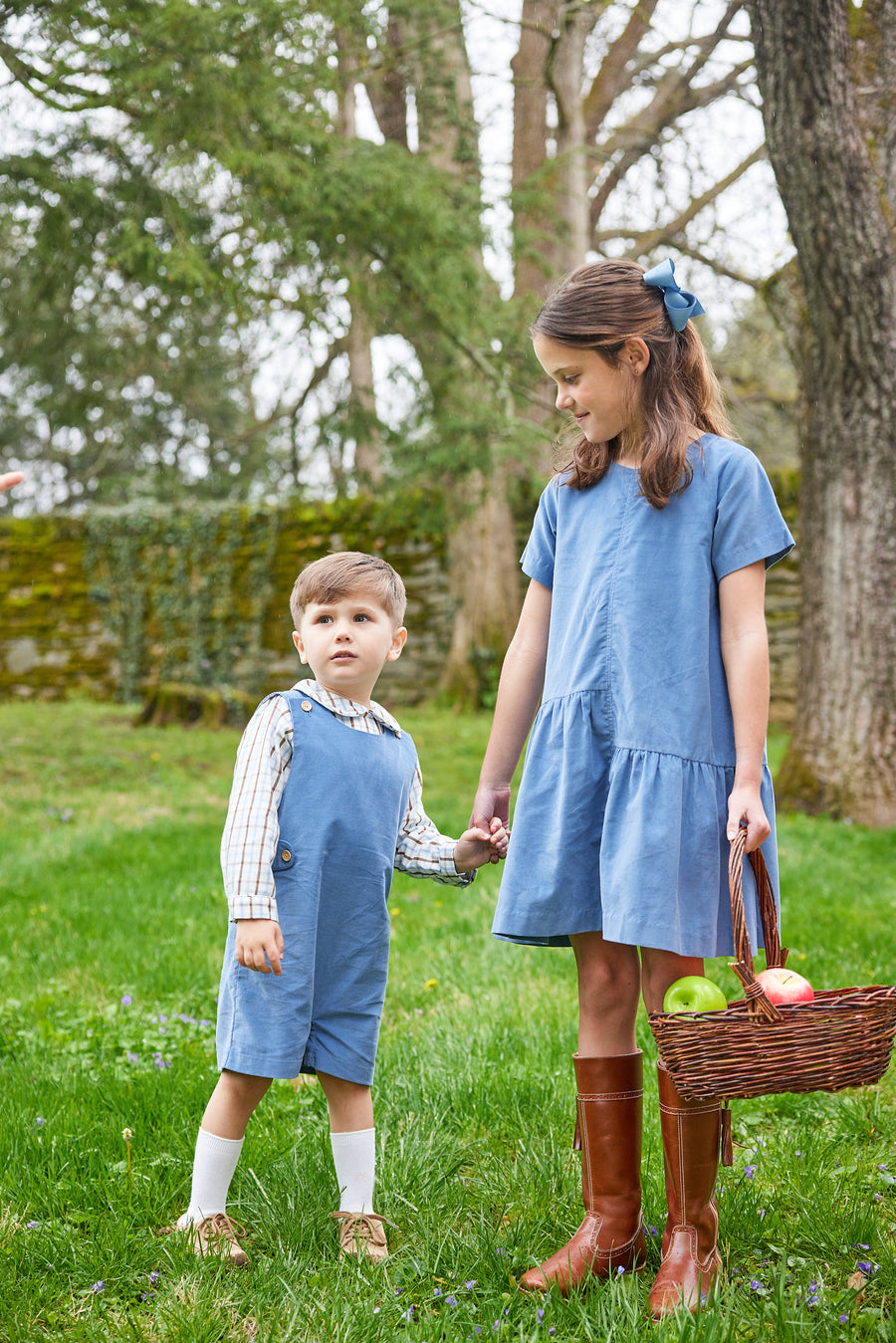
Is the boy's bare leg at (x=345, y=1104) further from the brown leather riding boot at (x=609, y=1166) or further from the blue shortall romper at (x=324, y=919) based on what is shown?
the brown leather riding boot at (x=609, y=1166)

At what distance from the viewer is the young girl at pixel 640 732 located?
6.34 ft

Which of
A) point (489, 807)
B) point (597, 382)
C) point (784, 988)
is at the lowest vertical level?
point (784, 988)

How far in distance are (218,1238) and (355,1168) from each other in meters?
0.28

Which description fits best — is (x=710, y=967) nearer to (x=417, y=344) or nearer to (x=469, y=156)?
(x=417, y=344)

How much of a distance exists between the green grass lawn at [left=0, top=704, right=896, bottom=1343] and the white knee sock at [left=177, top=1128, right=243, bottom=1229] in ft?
0.32

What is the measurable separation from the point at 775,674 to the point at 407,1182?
29.4 feet

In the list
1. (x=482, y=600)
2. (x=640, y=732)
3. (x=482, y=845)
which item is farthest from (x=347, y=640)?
(x=482, y=600)

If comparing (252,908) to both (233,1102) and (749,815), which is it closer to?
(233,1102)

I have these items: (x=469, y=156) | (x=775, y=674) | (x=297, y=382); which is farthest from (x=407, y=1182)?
(x=297, y=382)

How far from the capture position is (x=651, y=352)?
2092 millimetres

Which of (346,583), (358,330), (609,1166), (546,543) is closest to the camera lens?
(609,1166)

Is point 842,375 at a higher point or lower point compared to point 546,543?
higher

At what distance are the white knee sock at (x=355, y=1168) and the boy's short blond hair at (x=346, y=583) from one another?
1020 mm

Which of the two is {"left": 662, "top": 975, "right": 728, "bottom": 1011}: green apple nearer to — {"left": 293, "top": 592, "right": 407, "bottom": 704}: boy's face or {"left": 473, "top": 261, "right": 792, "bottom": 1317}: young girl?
{"left": 473, "top": 261, "right": 792, "bottom": 1317}: young girl
